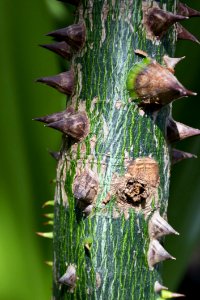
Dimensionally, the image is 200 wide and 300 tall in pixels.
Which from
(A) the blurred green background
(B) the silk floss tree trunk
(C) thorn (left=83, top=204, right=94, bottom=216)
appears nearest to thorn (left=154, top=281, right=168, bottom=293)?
(B) the silk floss tree trunk

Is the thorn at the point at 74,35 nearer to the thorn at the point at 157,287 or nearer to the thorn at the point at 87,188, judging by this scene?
the thorn at the point at 87,188

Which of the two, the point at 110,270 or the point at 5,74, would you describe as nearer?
the point at 110,270

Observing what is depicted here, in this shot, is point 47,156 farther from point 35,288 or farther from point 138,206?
point 138,206

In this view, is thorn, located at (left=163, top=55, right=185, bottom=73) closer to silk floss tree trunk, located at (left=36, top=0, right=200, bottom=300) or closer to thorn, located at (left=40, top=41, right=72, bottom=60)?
silk floss tree trunk, located at (left=36, top=0, right=200, bottom=300)

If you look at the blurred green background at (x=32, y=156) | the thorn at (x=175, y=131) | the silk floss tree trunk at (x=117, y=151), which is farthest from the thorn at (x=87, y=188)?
the blurred green background at (x=32, y=156)

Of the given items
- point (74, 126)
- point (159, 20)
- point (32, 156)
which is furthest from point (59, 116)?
point (32, 156)

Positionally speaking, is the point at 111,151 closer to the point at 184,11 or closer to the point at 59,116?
the point at 59,116

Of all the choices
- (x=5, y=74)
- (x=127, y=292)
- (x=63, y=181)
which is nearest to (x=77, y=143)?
(x=63, y=181)
